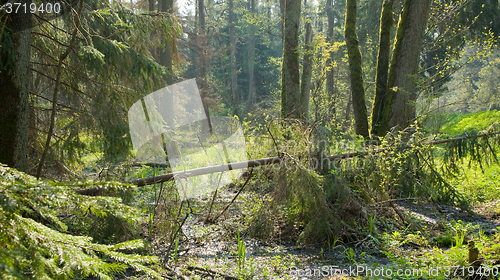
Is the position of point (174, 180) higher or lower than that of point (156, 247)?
higher

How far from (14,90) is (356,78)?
7805 millimetres

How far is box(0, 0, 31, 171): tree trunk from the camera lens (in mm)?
3225

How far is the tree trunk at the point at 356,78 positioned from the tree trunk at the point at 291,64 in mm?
1775

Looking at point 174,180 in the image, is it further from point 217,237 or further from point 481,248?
point 481,248

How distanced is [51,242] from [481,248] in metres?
3.76

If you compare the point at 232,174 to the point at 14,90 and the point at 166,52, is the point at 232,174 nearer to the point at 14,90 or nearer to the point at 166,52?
the point at 14,90

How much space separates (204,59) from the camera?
690 inches

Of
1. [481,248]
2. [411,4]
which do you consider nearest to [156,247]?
[481,248]

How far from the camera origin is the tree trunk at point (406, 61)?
734 centimetres

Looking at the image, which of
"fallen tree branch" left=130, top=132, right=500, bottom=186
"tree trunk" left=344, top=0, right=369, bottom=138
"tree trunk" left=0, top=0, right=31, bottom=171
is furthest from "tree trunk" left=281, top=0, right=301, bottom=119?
"tree trunk" left=0, top=0, right=31, bottom=171

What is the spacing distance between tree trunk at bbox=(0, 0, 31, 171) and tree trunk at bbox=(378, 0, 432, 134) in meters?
7.00

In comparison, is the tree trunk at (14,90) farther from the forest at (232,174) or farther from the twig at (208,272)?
the twig at (208,272)

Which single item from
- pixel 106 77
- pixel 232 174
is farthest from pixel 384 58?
pixel 106 77

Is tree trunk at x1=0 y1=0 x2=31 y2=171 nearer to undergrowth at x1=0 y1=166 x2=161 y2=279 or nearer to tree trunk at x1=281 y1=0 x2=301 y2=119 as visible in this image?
undergrowth at x1=0 y1=166 x2=161 y2=279
